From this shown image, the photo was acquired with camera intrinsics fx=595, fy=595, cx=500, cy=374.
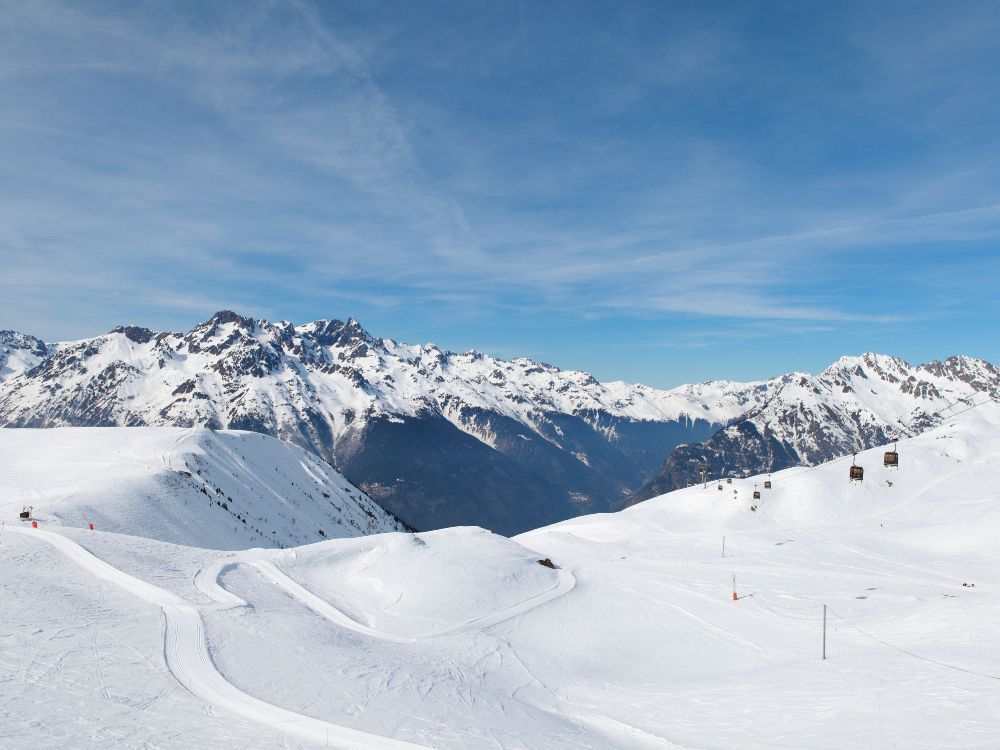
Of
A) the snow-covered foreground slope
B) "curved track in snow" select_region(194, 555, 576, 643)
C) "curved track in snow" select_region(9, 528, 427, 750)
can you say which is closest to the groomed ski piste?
"curved track in snow" select_region(9, 528, 427, 750)

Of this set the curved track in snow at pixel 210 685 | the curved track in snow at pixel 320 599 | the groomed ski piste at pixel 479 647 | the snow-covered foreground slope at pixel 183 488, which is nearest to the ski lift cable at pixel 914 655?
the groomed ski piste at pixel 479 647

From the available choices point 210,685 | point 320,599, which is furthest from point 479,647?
point 210,685

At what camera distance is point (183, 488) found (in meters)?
97.5

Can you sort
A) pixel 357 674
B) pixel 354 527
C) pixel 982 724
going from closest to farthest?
pixel 982 724 < pixel 357 674 < pixel 354 527

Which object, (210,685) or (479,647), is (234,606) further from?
(479,647)

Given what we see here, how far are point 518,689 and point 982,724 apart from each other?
60.8 ft

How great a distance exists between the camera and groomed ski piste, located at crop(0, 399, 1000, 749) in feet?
66.7

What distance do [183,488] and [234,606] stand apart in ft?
244

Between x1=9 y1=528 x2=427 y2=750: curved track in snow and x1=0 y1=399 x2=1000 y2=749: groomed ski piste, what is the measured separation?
12 cm

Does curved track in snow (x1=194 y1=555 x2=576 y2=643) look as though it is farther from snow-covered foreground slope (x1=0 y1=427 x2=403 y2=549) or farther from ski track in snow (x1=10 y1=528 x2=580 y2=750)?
snow-covered foreground slope (x1=0 y1=427 x2=403 y2=549)

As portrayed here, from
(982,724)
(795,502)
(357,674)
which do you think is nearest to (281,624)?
(357,674)

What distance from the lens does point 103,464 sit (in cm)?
10638

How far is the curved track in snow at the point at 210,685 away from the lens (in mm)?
19062

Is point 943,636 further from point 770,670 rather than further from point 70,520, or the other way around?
point 70,520
